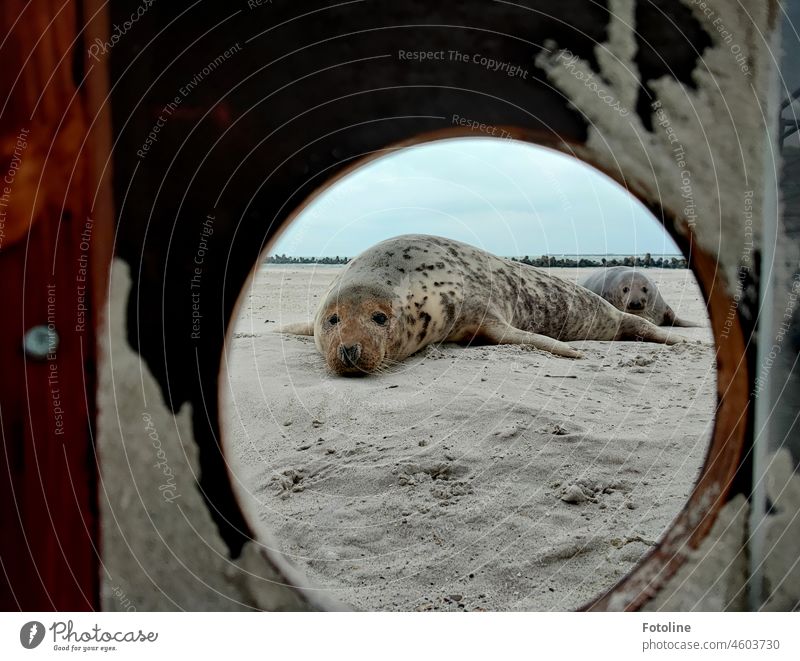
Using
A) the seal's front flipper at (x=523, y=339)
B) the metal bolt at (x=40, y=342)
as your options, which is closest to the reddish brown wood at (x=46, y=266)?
the metal bolt at (x=40, y=342)

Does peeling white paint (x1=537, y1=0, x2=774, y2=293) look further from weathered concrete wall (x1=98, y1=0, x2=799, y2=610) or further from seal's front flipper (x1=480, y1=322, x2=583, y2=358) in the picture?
seal's front flipper (x1=480, y1=322, x2=583, y2=358)

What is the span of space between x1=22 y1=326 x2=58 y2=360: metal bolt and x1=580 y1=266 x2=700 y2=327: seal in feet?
13.8

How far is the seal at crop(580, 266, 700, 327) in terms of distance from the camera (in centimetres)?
493

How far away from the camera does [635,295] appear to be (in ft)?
16.5

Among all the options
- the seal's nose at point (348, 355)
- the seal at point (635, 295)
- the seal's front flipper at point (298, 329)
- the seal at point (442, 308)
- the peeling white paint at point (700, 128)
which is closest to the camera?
the peeling white paint at point (700, 128)

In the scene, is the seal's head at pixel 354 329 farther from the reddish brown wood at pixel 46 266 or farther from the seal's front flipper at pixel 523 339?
the reddish brown wood at pixel 46 266

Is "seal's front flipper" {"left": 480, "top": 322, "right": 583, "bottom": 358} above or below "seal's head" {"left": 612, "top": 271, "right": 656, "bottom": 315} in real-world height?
below

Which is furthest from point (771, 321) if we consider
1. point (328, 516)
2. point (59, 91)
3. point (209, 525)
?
point (59, 91)

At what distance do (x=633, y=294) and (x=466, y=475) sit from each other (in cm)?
365

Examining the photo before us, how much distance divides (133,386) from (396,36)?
3.17 feet

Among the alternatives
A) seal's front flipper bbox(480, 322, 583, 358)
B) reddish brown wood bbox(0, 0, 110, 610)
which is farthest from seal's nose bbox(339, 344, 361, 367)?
reddish brown wood bbox(0, 0, 110, 610)

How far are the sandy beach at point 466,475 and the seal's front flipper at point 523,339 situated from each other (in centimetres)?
44

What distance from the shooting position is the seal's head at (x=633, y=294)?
16.4ft

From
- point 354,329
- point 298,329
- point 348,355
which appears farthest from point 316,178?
point 298,329
